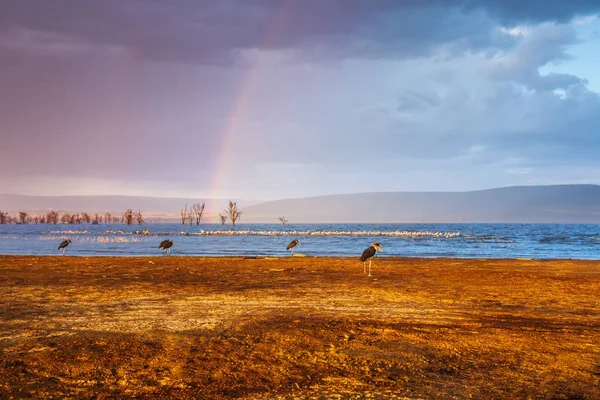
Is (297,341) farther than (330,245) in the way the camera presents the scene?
No

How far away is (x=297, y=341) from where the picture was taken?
8633 millimetres

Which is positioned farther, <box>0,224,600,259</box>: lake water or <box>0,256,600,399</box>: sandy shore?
<box>0,224,600,259</box>: lake water

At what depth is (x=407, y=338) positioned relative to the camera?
903 centimetres

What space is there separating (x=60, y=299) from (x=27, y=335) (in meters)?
4.63

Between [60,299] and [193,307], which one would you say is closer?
[193,307]

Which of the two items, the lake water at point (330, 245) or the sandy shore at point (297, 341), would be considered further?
the lake water at point (330, 245)

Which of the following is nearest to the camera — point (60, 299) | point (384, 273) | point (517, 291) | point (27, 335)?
point (27, 335)

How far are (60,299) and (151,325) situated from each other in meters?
4.91

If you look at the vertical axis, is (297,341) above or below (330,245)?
above

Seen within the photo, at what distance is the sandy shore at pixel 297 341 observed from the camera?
648 cm

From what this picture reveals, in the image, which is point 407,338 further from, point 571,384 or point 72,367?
point 72,367

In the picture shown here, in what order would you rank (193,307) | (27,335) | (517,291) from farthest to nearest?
(517,291), (193,307), (27,335)

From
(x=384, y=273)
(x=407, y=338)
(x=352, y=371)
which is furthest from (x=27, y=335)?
(x=384, y=273)

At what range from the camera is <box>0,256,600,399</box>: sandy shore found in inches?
255
